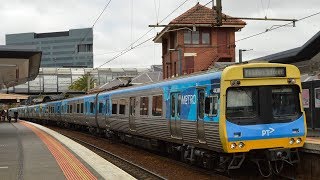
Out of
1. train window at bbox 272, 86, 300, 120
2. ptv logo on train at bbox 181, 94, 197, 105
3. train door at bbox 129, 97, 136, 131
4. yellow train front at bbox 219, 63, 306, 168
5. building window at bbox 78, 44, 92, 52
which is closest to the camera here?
yellow train front at bbox 219, 63, 306, 168

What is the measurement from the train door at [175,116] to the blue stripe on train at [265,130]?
3181mm

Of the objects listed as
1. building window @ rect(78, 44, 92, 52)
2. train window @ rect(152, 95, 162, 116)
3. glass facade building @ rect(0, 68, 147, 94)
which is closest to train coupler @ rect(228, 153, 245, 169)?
train window @ rect(152, 95, 162, 116)

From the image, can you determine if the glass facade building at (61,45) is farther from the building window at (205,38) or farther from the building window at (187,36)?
the building window at (205,38)

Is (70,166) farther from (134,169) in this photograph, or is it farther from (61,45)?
(61,45)

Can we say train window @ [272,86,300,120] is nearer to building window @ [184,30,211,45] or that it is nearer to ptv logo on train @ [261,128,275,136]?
ptv logo on train @ [261,128,275,136]

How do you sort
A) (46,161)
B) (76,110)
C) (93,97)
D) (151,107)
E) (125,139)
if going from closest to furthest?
(46,161)
(151,107)
(125,139)
(93,97)
(76,110)

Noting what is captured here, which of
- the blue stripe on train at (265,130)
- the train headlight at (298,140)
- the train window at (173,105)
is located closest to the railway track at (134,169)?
the train window at (173,105)

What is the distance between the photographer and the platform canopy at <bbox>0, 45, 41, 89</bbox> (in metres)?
23.0

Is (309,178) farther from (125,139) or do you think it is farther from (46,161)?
(125,139)

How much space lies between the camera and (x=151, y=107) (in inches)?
684

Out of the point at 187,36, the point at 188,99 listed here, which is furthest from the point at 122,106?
the point at 187,36

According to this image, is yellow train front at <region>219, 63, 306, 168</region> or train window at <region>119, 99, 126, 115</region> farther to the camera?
train window at <region>119, 99, 126, 115</region>

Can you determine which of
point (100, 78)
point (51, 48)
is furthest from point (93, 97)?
point (100, 78)

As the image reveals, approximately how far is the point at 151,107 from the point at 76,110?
18160 millimetres
